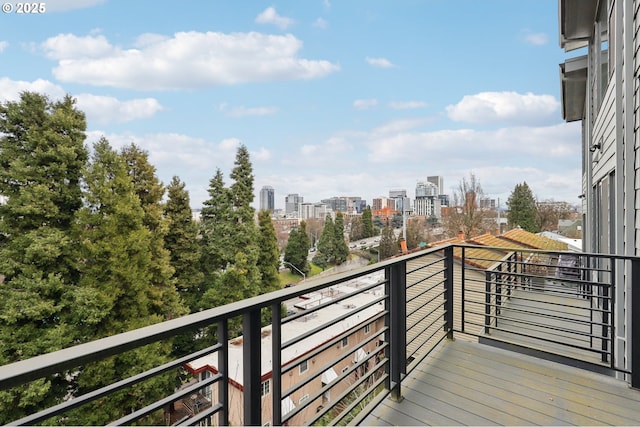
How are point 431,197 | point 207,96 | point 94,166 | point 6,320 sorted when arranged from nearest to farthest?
1. point 6,320
2. point 94,166
3. point 207,96
4. point 431,197

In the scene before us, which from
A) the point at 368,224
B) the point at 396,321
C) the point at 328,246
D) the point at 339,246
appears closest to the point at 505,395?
the point at 396,321

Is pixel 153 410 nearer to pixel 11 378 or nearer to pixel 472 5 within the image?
pixel 11 378

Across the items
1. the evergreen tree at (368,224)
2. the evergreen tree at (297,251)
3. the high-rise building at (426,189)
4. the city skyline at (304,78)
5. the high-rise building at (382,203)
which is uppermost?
the city skyline at (304,78)

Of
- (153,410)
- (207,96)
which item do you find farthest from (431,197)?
(153,410)

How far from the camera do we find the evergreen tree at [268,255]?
52.8ft

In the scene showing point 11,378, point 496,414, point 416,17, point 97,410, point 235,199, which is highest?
point 416,17

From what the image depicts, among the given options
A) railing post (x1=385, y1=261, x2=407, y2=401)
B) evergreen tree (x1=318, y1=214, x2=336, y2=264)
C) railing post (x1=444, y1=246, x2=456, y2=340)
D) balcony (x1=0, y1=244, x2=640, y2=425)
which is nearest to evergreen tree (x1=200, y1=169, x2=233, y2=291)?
railing post (x1=444, y1=246, x2=456, y2=340)

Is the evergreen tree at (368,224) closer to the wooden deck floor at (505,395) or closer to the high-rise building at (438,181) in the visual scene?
the high-rise building at (438,181)

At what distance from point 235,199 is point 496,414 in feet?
42.5

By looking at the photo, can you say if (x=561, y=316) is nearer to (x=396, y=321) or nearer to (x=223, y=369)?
(x=396, y=321)

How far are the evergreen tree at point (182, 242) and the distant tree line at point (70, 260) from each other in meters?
1.81

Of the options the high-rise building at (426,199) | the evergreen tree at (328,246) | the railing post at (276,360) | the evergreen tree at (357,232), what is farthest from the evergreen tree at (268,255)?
the evergreen tree at (357,232)

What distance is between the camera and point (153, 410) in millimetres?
938

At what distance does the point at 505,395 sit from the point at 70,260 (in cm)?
977
